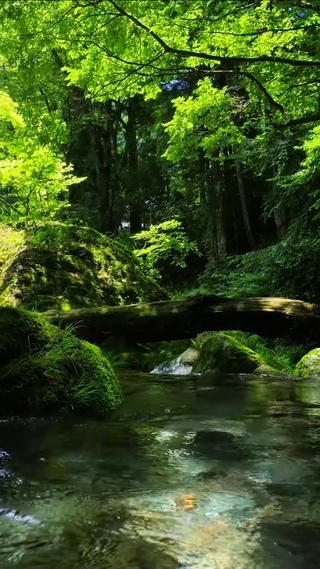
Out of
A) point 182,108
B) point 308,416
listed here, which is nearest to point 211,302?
point 308,416

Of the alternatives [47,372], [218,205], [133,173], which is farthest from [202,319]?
[133,173]

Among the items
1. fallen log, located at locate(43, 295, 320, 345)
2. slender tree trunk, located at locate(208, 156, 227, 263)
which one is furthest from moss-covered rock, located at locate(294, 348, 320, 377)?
slender tree trunk, located at locate(208, 156, 227, 263)

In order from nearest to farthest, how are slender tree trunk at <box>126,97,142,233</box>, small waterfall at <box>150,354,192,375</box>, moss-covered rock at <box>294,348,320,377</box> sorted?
moss-covered rock at <box>294,348,320,377</box> → small waterfall at <box>150,354,192,375</box> → slender tree trunk at <box>126,97,142,233</box>

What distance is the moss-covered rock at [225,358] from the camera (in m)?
8.38

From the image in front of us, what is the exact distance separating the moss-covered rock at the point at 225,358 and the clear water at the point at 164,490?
287cm

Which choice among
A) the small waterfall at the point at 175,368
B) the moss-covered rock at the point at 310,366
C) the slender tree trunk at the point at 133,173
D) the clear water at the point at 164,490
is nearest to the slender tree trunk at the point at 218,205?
the slender tree trunk at the point at 133,173

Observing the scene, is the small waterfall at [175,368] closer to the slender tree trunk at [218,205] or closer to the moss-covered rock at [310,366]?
the moss-covered rock at [310,366]

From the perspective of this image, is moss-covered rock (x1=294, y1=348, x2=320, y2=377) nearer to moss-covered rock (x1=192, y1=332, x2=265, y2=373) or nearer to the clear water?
moss-covered rock (x1=192, y1=332, x2=265, y2=373)

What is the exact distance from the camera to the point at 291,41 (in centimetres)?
694

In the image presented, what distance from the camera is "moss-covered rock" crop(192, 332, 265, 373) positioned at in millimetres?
8375

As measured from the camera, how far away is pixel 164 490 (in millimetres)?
3098

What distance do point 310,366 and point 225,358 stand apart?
144cm

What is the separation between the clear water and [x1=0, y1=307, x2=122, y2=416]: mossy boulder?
0.27 metres

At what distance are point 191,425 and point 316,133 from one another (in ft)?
18.5
